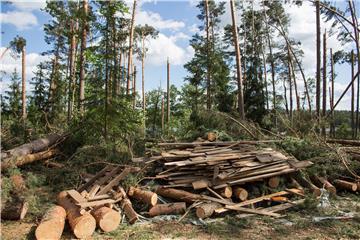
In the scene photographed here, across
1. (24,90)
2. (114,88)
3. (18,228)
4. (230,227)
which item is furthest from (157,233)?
(24,90)

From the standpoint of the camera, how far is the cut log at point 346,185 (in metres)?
7.74

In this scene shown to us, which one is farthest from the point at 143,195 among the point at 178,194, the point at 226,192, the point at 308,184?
the point at 308,184

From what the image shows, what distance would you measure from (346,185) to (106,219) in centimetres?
608

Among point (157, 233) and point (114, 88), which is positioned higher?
point (114, 88)

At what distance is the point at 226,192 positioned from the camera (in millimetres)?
6984

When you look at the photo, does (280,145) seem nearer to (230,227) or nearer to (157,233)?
(230,227)

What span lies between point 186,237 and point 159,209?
4.15 ft

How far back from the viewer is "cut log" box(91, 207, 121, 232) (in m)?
5.54

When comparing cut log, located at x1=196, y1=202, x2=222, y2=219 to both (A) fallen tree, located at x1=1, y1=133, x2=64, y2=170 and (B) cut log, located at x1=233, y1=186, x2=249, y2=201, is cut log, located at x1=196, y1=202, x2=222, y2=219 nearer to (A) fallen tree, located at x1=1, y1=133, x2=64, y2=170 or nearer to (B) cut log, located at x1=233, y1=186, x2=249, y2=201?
(B) cut log, located at x1=233, y1=186, x2=249, y2=201

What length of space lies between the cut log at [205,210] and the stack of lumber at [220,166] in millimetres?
649

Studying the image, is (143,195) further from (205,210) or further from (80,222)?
(80,222)

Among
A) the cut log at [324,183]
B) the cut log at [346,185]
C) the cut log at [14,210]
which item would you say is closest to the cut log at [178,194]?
the cut log at [14,210]

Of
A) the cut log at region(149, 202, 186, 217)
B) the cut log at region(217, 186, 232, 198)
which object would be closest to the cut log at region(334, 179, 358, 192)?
the cut log at region(217, 186, 232, 198)

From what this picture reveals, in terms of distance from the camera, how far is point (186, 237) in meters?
5.43
